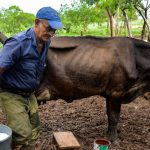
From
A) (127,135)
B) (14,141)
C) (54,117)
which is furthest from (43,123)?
(14,141)

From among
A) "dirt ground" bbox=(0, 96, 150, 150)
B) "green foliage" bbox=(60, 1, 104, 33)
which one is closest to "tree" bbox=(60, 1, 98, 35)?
"green foliage" bbox=(60, 1, 104, 33)

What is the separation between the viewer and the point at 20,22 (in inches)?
1044

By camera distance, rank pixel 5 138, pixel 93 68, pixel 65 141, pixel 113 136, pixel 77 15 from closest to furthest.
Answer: pixel 5 138
pixel 65 141
pixel 93 68
pixel 113 136
pixel 77 15

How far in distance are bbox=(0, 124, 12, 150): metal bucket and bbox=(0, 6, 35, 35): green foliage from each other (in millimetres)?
20863

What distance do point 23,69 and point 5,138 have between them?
90 cm

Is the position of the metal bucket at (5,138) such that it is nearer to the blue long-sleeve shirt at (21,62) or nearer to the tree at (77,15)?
the blue long-sleeve shirt at (21,62)

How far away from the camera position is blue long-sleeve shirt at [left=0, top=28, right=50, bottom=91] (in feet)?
13.5

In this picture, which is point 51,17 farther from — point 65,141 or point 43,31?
point 65,141

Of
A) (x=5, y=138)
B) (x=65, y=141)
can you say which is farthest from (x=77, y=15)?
(x=5, y=138)

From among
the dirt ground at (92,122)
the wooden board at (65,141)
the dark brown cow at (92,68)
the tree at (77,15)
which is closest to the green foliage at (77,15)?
the tree at (77,15)

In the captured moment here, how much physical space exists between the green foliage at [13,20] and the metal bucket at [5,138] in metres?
20.9

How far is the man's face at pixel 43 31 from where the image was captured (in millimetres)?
4164

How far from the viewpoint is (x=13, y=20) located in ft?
84.6

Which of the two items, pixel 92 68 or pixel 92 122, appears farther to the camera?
pixel 92 122
